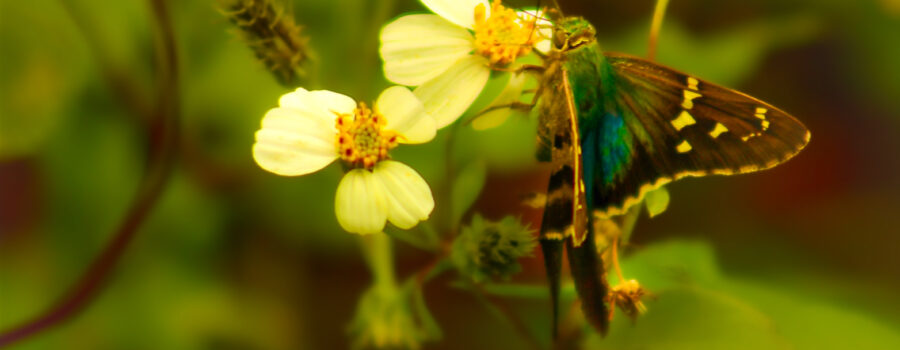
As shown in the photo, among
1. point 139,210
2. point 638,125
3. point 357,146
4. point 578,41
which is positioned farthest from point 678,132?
point 139,210

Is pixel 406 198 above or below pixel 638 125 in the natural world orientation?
below

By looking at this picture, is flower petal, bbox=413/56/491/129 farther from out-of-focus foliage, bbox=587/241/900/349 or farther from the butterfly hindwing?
out-of-focus foliage, bbox=587/241/900/349

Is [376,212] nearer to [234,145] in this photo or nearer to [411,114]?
[411,114]

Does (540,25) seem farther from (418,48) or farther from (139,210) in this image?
(139,210)

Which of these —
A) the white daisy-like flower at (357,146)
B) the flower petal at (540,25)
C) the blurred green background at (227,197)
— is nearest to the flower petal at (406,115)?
the white daisy-like flower at (357,146)

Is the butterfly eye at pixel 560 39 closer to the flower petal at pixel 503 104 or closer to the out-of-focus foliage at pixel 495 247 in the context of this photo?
the flower petal at pixel 503 104

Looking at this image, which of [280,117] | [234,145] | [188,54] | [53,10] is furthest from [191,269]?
[280,117]
